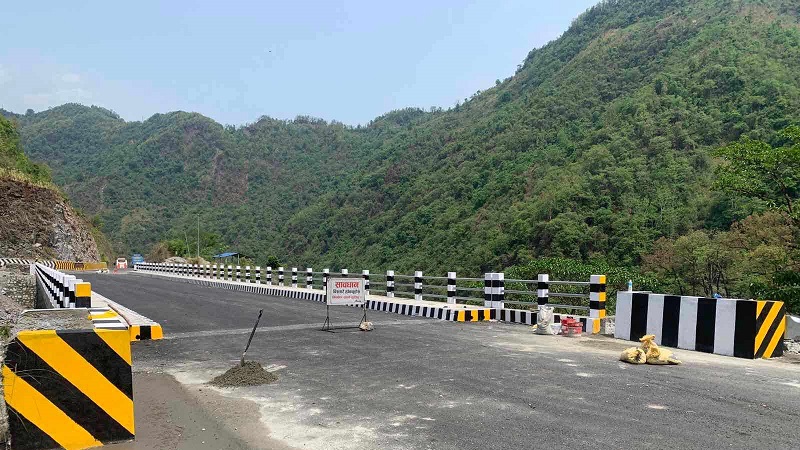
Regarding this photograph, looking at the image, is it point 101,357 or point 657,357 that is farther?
point 657,357

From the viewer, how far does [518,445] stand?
4109 mm

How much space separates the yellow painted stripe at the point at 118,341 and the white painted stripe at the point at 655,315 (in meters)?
7.79

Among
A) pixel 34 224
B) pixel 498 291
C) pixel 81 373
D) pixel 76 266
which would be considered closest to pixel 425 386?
pixel 81 373

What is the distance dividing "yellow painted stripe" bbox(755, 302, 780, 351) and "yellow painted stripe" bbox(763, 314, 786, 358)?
170mm

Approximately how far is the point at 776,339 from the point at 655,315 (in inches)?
64.8

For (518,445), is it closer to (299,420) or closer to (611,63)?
(299,420)

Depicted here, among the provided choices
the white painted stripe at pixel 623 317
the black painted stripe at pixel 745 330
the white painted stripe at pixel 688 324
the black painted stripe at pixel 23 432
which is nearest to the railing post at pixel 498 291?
the white painted stripe at pixel 623 317

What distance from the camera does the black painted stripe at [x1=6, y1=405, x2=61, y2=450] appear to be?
3900 millimetres

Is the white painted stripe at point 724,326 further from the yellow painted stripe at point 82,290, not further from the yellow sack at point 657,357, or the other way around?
the yellow painted stripe at point 82,290

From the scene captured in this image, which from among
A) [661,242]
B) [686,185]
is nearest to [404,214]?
[686,185]

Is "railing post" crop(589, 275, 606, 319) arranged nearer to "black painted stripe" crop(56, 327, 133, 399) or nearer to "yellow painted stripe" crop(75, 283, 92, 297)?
"black painted stripe" crop(56, 327, 133, 399)

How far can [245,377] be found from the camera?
20.5ft

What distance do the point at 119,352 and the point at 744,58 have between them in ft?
224

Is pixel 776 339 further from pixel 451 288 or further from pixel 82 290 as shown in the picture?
pixel 82 290
